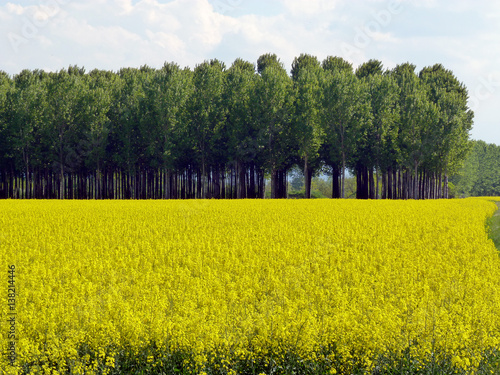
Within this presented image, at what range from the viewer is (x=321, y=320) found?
846 centimetres

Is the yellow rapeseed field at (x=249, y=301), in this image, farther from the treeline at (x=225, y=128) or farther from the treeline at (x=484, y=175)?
the treeline at (x=484, y=175)

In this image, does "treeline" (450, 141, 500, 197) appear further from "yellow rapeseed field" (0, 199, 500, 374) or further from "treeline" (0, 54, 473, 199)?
"yellow rapeseed field" (0, 199, 500, 374)

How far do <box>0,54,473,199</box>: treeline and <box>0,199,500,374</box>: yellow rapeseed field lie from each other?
43176mm

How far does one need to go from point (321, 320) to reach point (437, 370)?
2.17 metres

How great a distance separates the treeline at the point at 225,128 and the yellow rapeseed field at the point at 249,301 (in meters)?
43.2

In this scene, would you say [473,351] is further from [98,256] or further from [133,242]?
[133,242]

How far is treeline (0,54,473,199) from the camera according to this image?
59.9m

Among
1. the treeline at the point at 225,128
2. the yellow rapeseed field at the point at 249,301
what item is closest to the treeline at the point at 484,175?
the treeline at the point at 225,128

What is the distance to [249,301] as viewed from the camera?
31.8 ft

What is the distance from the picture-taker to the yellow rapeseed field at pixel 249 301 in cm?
721

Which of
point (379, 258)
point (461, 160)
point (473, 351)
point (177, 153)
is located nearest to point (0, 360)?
point (473, 351)

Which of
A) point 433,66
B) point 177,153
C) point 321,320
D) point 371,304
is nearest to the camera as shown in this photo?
point 321,320

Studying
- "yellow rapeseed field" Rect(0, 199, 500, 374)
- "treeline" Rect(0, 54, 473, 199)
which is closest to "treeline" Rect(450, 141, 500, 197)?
"treeline" Rect(0, 54, 473, 199)

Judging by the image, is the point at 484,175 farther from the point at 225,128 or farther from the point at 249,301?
the point at 249,301
